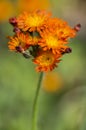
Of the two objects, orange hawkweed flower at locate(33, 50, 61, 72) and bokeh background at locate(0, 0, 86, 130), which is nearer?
orange hawkweed flower at locate(33, 50, 61, 72)

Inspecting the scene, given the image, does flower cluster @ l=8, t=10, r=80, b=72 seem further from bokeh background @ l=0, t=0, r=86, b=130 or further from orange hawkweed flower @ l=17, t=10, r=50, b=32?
bokeh background @ l=0, t=0, r=86, b=130

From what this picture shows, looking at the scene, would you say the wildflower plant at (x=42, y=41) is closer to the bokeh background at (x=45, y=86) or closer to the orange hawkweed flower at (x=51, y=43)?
the orange hawkweed flower at (x=51, y=43)

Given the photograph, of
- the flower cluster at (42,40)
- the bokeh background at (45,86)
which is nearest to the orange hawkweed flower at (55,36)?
the flower cluster at (42,40)

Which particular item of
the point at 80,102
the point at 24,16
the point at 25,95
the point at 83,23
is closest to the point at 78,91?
the point at 80,102

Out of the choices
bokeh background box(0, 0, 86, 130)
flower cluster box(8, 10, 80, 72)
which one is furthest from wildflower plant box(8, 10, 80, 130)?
bokeh background box(0, 0, 86, 130)

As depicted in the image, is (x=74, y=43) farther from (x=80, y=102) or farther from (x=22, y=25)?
(x=22, y=25)

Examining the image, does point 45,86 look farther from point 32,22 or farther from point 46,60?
point 46,60
